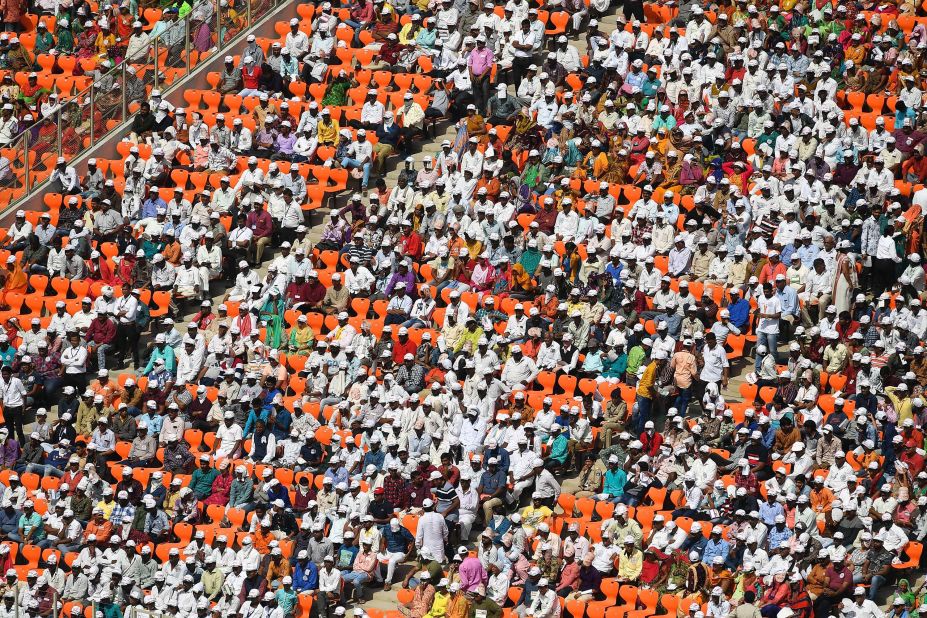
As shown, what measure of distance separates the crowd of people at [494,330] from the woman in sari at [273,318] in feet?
0.18

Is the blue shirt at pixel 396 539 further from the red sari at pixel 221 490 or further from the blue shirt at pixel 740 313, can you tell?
the blue shirt at pixel 740 313

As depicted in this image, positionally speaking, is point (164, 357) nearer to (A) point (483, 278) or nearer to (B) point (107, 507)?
(B) point (107, 507)

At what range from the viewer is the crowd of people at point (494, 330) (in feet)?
96.7

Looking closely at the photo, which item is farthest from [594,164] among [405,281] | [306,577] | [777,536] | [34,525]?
[34,525]

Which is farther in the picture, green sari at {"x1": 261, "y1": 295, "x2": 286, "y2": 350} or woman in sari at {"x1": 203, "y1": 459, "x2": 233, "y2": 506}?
green sari at {"x1": 261, "y1": 295, "x2": 286, "y2": 350}

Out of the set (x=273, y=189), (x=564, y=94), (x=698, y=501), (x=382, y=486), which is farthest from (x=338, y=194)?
(x=698, y=501)

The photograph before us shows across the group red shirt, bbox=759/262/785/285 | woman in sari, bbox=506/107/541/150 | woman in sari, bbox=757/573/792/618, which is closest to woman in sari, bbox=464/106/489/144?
woman in sari, bbox=506/107/541/150

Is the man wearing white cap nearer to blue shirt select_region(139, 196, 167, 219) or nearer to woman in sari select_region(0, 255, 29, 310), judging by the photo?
blue shirt select_region(139, 196, 167, 219)

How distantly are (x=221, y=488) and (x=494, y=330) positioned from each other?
4539mm

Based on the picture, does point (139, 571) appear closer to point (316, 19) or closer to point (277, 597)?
point (277, 597)

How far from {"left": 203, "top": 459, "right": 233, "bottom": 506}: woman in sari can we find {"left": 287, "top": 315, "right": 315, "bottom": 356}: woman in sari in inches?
104

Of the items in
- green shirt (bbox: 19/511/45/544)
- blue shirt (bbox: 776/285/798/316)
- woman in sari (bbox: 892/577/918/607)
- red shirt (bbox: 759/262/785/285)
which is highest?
red shirt (bbox: 759/262/785/285)

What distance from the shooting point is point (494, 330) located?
108 ft

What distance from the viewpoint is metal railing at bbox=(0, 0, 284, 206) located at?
37.5 metres
